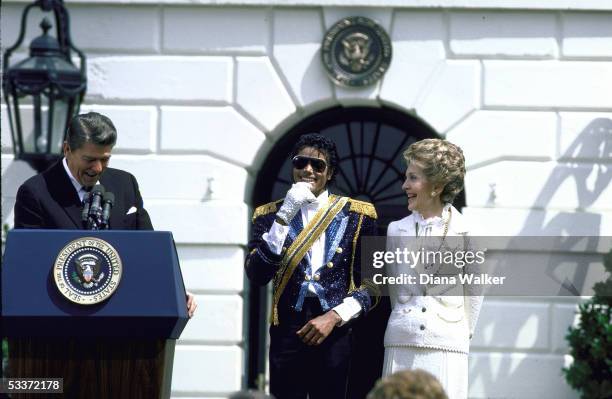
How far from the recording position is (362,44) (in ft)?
38.9

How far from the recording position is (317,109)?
12.0 meters

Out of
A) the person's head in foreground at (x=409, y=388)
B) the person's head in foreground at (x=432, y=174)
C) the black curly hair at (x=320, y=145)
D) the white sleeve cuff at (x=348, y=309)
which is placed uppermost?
the black curly hair at (x=320, y=145)

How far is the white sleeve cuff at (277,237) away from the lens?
23.5ft

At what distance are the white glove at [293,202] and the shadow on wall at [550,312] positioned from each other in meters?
4.74

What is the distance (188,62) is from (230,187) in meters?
0.97

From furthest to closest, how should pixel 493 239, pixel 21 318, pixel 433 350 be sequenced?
pixel 493 239, pixel 433 350, pixel 21 318

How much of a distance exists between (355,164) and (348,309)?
5048 millimetres

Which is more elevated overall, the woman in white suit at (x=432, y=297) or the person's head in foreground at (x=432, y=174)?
the person's head in foreground at (x=432, y=174)

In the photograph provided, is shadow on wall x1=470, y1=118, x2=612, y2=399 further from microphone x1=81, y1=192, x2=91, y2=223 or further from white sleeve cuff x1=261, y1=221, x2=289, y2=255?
microphone x1=81, y1=192, x2=91, y2=223

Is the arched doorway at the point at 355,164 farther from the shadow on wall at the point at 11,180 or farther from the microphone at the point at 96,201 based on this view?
the microphone at the point at 96,201

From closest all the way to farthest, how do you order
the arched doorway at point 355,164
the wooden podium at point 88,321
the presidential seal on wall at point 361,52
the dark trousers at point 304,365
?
1. the wooden podium at point 88,321
2. the dark trousers at point 304,365
3. the presidential seal on wall at point 361,52
4. the arched doorway at point 355,164

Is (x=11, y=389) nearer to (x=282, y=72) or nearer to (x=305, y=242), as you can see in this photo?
(x=305, y=242)

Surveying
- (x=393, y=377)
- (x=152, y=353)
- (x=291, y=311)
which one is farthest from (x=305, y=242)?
(x=393, y=377)

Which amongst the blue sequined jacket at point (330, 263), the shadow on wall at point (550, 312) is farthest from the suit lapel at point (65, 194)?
the shadow on wall at point (550, 312)
